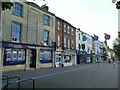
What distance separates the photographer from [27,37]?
26.7 meters

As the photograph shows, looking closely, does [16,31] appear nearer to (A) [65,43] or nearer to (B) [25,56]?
(B) [25,56]

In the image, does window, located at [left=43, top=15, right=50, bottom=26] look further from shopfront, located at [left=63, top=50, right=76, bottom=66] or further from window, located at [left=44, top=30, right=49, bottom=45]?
shopfront, located at [left=63, top=50, right=76, bottom=66]

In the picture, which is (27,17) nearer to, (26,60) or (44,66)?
(26,60)

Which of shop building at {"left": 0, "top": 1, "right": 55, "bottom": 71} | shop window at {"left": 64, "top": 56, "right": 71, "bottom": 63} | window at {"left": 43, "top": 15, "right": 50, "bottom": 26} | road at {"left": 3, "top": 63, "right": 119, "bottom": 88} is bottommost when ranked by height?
road at {"left": 3, "top": 63, "right": 119, "bottom": 88}

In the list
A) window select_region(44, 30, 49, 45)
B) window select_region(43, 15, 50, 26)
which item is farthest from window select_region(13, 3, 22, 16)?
window select_region(44, 30, 49, 45)

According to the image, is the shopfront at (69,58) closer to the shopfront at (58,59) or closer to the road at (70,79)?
the shopfront at (58,59)

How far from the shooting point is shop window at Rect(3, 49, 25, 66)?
22766 mm

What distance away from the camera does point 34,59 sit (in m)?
28.5

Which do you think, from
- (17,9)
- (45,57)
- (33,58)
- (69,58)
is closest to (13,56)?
(33,58)

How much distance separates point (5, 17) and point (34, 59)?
7.78m

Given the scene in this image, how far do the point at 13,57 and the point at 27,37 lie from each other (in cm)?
365

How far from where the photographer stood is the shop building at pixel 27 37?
2312cm

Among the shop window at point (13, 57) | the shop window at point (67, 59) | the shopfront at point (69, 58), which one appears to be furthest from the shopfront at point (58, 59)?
the shop window at point (13, 57)

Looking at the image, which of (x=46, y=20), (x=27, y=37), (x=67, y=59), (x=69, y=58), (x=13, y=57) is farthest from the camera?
(x=69, y=58)
